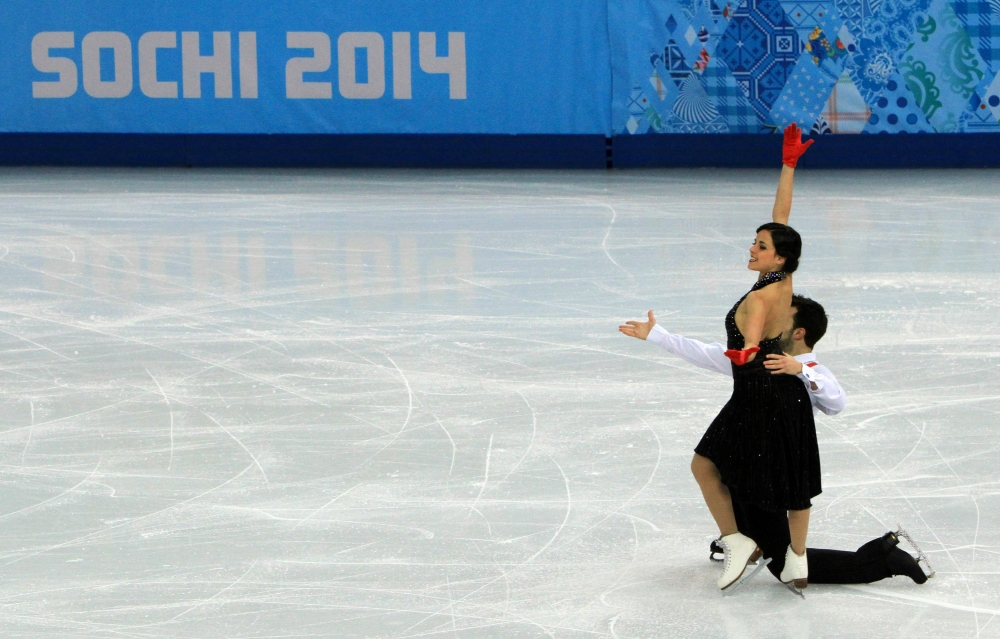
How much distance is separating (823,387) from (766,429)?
0.18m

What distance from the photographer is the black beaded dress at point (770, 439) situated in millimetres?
3189

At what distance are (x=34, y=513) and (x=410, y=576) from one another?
1.25 m

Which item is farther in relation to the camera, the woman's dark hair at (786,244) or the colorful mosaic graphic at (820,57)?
the colorful mosaic graphic at (820,57)

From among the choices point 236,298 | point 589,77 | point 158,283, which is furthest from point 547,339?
point 589,77

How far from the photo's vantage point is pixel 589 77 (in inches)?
537

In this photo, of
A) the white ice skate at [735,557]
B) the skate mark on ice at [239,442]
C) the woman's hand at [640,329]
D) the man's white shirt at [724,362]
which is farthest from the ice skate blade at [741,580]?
the skate mark on ice at [239,442]

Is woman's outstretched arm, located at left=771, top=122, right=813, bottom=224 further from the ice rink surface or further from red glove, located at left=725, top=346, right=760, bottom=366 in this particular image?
the ice rink surface

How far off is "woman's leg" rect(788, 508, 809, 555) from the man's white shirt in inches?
10.8

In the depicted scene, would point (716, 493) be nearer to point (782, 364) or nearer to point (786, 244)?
point (782, 364)

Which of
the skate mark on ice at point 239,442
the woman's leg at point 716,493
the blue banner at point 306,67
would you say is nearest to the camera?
the woman's leg at point 716,493

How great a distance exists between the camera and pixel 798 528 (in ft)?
10.6

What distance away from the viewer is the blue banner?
1366 centimetres

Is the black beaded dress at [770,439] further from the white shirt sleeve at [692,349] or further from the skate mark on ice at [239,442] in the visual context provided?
the skate mark on ice at [239,442]

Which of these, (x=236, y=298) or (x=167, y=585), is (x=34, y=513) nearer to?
(x=167, y=585)
